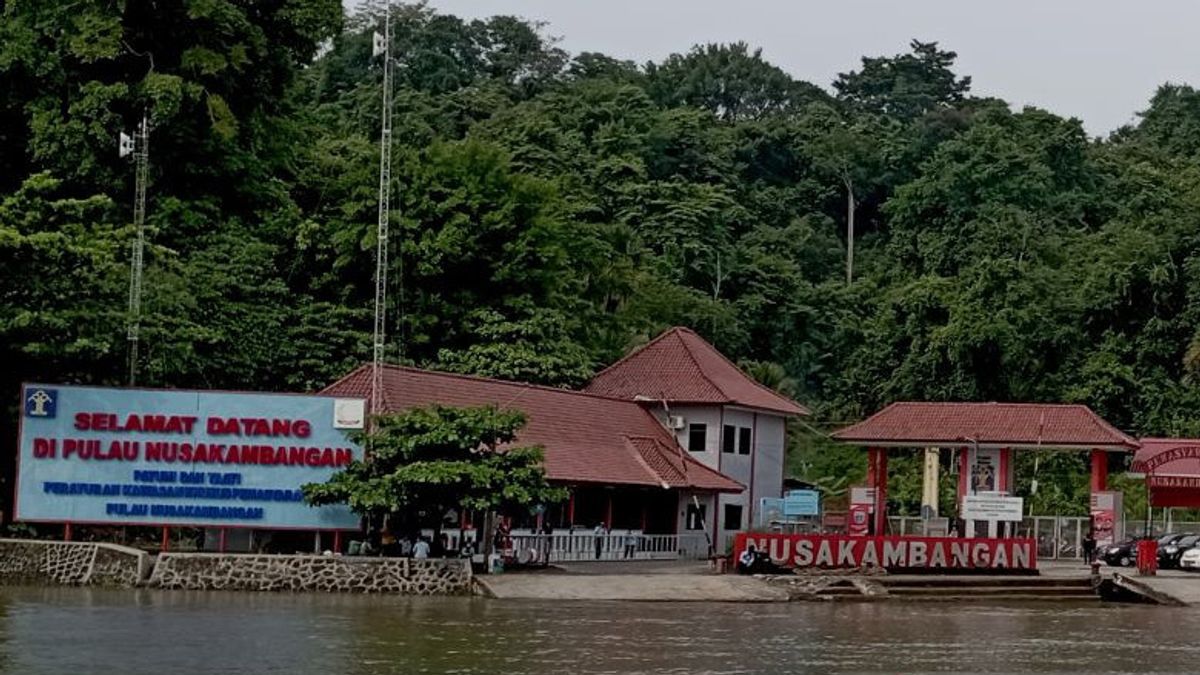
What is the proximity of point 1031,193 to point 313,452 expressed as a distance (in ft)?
135

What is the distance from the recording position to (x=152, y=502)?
34.0 metres

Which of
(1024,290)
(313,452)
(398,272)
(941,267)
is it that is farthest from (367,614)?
(941,267)

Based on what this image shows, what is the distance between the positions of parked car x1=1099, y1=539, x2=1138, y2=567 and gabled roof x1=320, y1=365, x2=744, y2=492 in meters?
9.09

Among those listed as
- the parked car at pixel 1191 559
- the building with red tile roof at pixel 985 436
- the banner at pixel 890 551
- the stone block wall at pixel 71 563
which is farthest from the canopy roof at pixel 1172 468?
the stone block wall at pixel 71 563

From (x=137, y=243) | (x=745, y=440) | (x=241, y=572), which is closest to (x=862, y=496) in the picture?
(x=745, y=440)

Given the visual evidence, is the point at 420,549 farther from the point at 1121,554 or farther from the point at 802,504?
the point at 1121,554

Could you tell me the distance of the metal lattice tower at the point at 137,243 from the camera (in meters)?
37.0

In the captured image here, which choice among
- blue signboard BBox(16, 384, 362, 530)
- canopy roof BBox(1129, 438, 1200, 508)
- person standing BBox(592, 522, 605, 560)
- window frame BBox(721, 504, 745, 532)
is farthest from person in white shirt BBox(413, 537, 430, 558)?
canopy roof BBox(1129, 438, 1200, 508)

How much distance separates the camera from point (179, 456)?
34.1 metres

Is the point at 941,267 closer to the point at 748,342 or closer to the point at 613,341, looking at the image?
the point at 748,342

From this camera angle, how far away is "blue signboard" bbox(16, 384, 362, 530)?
33844mm

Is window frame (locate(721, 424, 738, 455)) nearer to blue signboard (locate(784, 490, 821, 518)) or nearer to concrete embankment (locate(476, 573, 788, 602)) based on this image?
blue signboard (locate(784, 490, 821, 518))

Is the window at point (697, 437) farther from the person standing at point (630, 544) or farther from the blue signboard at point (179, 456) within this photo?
the blue signboard at point (179, 456)

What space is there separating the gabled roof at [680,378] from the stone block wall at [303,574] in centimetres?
1485
